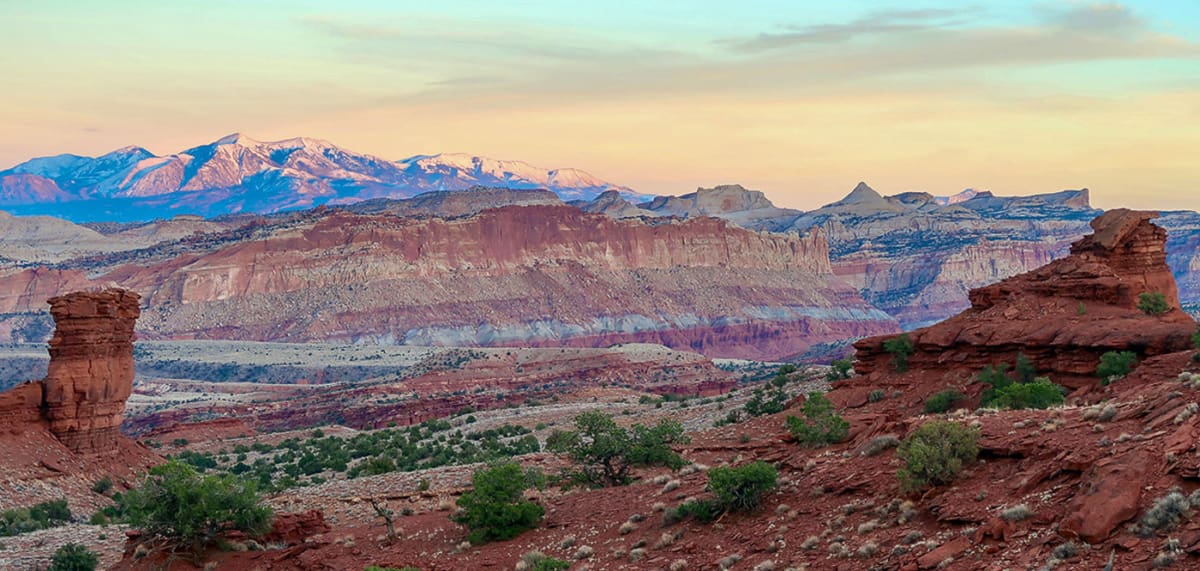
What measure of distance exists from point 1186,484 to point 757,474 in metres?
7.16

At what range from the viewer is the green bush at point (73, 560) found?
1101 inches

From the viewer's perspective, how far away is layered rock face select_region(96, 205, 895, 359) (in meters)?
158

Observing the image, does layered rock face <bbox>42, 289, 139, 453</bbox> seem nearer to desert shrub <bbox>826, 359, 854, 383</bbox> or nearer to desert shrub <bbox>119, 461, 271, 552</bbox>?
desert shrub <bbox>119, 461, 271, 552</bbox>

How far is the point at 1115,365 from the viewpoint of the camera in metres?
29.6

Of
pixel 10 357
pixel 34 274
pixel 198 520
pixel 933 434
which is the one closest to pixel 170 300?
pixel 34 274

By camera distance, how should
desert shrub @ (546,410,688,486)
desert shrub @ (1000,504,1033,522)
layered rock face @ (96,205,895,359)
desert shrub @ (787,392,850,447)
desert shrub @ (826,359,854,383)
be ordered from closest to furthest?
desert shrub @ (1000,504,1033,522) → desert shrub @ (787,392,850,447) → desert shrub @ (546,410,688,486) → desert shrub @ (826,359,854,383) → layered rock face @ (96,205,895,359)

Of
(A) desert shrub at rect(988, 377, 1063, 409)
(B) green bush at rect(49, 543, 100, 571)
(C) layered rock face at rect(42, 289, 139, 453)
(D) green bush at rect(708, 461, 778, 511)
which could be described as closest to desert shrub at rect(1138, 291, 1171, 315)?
(A) desert shrub at rect(988, 377, 1063, 409)

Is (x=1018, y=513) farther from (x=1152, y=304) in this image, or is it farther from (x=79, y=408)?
(x=79, y=408)

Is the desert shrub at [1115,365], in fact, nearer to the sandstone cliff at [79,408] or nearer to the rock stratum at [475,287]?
the sandstone cliff at [79,408]

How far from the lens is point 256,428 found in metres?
77.4

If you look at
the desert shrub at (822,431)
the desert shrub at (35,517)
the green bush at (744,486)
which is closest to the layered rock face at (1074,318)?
the desert shrub at (822,431)

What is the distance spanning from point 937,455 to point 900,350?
1867 cm

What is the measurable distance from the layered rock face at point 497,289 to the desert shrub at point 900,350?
399ft

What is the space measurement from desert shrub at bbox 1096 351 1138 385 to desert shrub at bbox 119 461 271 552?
17373 mm
